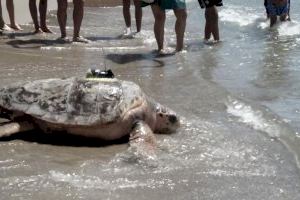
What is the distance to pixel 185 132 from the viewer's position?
468 centimetres

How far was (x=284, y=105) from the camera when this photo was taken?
550 centimetres

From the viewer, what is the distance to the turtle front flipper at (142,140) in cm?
401

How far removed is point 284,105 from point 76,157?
2.33 metres

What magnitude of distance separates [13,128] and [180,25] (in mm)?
4587

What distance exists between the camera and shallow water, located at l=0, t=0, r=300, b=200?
3.55 m

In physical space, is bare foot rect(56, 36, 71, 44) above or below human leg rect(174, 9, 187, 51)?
Answer: below

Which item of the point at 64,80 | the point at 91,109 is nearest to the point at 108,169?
the point at 91,109

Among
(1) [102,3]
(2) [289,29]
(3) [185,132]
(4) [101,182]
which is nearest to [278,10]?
(2) [289,29]

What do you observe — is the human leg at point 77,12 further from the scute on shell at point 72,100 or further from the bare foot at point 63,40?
the scute on shell at point 72,100

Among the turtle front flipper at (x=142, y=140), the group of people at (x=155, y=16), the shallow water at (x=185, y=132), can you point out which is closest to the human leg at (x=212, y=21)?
the group of people at (x=155, y=16)

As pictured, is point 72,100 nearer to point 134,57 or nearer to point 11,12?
point 134,57

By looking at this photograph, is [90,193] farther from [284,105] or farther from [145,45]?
[145,45]

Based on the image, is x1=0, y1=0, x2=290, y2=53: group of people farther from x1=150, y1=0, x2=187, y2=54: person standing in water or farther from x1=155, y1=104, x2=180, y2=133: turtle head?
x1=155, y1=104, x2=180, y2=133: turtle head

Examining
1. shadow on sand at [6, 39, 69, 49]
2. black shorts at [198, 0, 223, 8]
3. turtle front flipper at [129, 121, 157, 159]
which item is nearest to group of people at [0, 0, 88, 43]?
shadow on sand at [6, 39, 69, 49]
